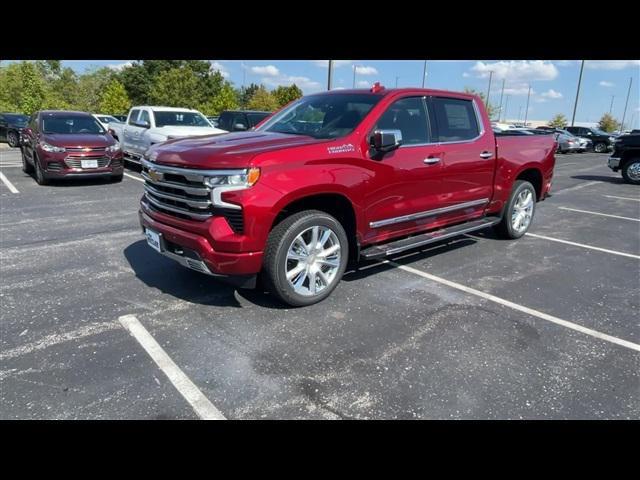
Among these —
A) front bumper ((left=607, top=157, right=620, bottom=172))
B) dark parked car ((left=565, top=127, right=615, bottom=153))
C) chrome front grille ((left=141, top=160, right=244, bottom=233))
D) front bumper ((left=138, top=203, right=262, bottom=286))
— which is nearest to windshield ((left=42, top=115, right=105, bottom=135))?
chrome front grille ((left=141, top=160, right=244, bottom=233))

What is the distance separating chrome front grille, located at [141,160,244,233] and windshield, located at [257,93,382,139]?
1329 mm

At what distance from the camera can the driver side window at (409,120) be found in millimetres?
4586

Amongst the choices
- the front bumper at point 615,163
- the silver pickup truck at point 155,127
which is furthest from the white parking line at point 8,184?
the front bumper at point 615,163

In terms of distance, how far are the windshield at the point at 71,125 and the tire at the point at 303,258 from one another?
9200 millimetres

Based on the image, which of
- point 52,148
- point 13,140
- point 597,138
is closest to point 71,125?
point 52,148

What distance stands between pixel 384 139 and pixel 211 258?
1.89 m

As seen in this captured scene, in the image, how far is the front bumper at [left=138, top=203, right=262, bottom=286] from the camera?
357 centimetres

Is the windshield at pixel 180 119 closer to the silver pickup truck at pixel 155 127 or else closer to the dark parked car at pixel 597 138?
the silver pickup truck at pixel 155 127

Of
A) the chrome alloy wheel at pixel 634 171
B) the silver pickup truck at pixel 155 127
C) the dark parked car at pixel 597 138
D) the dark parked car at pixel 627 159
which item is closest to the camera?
the silver pickup truck at pixel 155 127

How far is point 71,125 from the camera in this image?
10969mm

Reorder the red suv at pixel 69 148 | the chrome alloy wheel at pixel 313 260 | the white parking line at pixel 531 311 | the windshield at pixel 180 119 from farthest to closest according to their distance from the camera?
the windshield at pixel 180 119 → the red suv at pixel 69 148 → the chrome alloy wheel at pixel 313 260 → the white parking line at pixel 531 311

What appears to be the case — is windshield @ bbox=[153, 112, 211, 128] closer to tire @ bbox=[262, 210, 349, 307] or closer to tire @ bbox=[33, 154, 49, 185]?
tire @ bbox=[33, 154, 49, 185]

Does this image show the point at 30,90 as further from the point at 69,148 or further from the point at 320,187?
the point at 320,187
